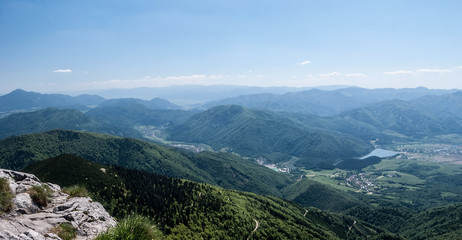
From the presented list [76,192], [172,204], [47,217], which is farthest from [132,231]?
[172,204]

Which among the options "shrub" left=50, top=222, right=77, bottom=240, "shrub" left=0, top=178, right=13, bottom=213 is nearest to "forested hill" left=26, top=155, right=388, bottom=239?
"shrub" left=0, top=178, right=13, bottom=213

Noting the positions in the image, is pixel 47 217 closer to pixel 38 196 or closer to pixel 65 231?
pixel 65 231

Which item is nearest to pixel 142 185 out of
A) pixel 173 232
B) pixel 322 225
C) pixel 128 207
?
pixel 128 207

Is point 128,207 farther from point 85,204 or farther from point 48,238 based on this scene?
point 48,238

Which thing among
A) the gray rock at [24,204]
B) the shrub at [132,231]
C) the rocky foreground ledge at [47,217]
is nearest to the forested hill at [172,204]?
the rocky foreground ledge at [47,217]

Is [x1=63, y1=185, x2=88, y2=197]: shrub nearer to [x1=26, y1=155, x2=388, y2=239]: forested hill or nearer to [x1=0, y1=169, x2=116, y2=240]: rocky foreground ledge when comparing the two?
[x1=0, y1=169, x2=116, y2=240]: rocky foreground ledge
